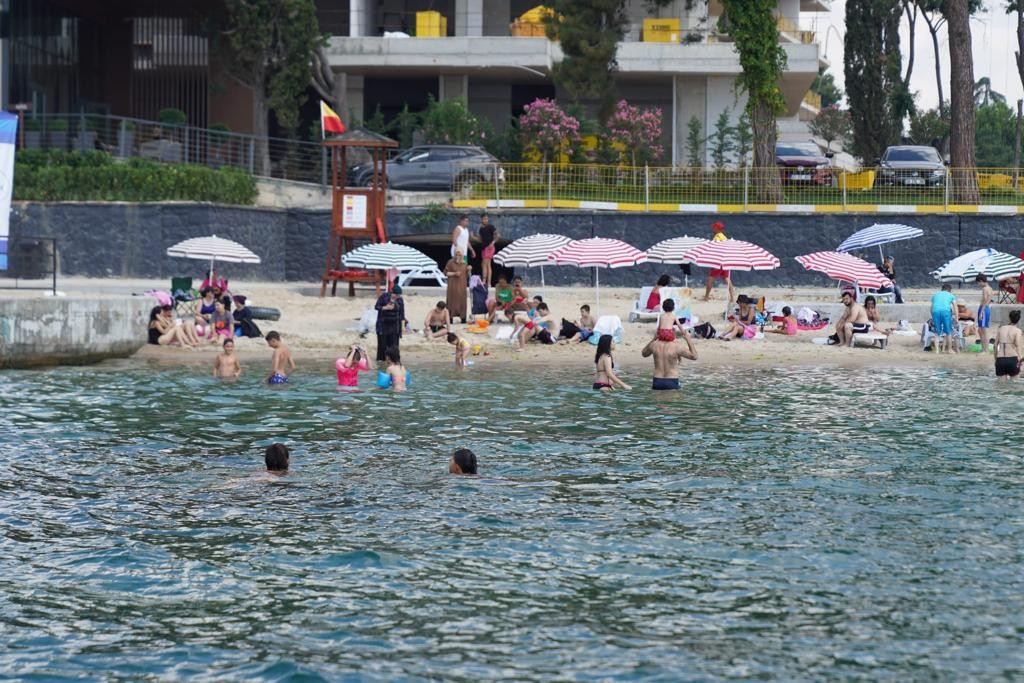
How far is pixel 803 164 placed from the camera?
4078 cm

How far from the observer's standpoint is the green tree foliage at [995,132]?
94.7 meters

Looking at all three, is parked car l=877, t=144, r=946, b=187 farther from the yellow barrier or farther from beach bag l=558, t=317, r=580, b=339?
beach bag l=558, t=317, r=580, b=339

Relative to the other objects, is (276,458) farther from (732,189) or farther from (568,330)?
(732,189)

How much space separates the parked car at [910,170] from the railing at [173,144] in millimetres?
14255

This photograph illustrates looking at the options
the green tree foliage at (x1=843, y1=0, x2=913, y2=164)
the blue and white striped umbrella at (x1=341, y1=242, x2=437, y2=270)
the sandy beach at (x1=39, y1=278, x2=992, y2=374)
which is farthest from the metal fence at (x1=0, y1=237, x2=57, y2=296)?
the green tree foliage at (x1=843, y1=0, x2=913, y2=164)

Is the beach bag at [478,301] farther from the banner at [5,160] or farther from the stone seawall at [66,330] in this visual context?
the banner at [5,160]

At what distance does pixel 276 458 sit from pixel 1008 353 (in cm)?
1385

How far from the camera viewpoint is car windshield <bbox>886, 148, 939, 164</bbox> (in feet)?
126

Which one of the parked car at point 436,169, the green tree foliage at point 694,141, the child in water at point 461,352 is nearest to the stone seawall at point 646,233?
the parked car at point 436,169

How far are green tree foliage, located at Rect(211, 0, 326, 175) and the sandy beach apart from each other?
8.15m

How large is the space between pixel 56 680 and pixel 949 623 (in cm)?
645

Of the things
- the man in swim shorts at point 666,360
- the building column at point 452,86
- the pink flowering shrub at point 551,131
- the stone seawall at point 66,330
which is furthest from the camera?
the building column at point 452,86

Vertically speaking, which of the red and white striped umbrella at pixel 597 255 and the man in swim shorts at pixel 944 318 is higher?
the red and white striped umbrella at pixel 597 255

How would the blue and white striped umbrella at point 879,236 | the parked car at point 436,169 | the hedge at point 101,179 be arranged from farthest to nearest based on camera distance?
the parked car at point 436,169, the hedge at point 101,179, the blue and white striped umbrella at point 879,236
